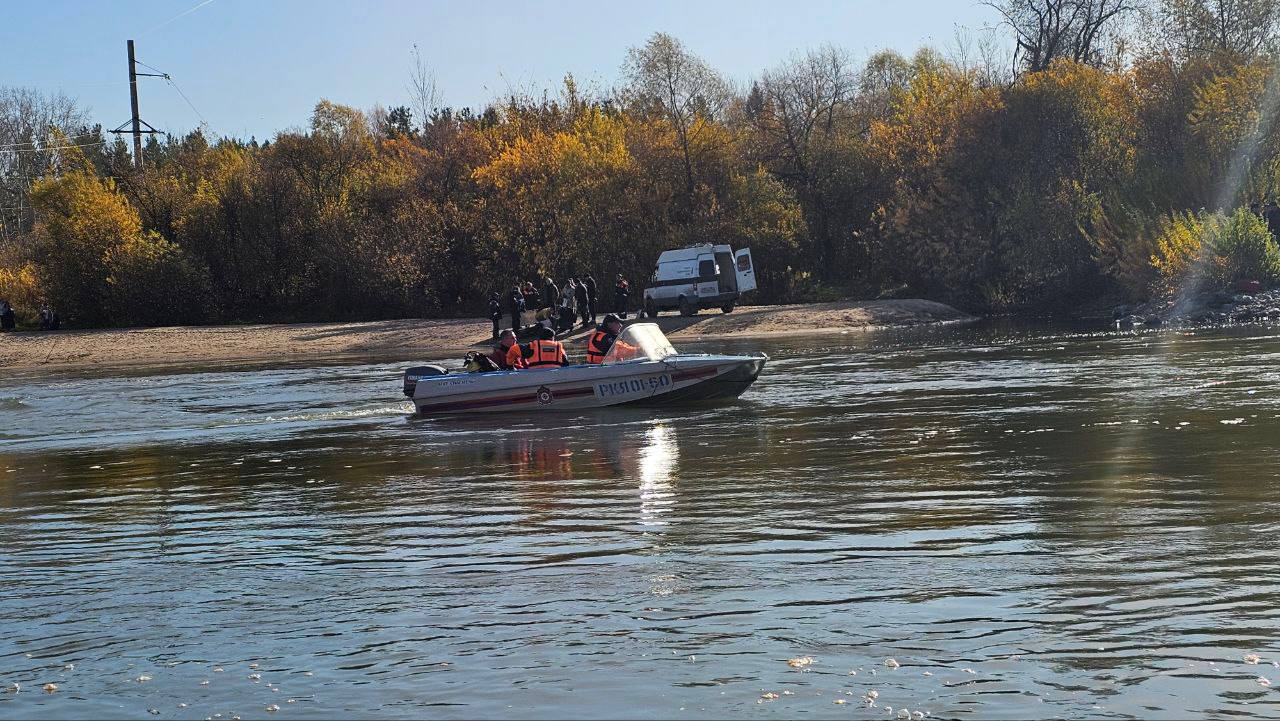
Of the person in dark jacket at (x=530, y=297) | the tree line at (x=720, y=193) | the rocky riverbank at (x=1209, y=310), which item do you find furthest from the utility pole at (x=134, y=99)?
the rocky riverbank at (x=1209, y=310)

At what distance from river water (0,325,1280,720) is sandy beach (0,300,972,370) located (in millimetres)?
27616

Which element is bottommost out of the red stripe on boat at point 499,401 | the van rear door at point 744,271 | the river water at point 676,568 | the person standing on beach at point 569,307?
the river water at point 676,568

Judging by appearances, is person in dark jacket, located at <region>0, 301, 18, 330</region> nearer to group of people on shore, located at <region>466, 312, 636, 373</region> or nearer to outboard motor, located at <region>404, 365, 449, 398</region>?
outboard motor, located at <region>404, 365, 449, 398</region>

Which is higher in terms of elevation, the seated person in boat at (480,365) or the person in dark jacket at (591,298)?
the person in dark jacket at (591,298)

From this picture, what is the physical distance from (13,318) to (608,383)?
44.1m

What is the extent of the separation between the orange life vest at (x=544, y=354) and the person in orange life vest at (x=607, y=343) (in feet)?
1.81

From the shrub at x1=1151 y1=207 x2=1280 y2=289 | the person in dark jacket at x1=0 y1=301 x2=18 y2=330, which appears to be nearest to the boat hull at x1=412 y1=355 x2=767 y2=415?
the shrub at x1=1151 y1=207 x2=1280 y2=289

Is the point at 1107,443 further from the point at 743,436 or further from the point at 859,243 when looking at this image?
the point at 859,243

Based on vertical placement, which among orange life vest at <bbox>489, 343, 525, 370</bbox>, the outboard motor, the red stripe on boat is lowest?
the red stripe on boat

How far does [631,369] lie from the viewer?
913 inches

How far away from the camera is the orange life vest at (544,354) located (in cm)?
2392

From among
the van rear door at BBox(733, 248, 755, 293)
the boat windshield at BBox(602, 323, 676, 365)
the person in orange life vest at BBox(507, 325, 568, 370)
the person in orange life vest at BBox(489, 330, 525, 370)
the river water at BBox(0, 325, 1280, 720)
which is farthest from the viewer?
the van rear door at BBox(733, 248, 755, 293)

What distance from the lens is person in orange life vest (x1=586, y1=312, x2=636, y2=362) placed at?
2347 centimetres

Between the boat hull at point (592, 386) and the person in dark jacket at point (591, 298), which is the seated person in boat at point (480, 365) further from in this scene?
the person in dark jacket at point (591, 298)
